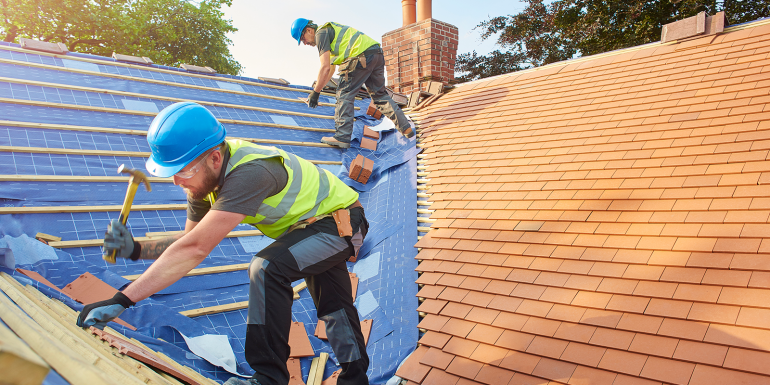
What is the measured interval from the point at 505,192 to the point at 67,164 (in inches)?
133

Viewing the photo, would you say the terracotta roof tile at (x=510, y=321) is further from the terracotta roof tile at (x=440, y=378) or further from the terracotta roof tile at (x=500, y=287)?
the terracotta roof tile at (x=440, y=378)

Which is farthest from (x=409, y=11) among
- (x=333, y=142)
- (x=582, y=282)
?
(x=582, y=282)

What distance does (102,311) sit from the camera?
1.63 meters

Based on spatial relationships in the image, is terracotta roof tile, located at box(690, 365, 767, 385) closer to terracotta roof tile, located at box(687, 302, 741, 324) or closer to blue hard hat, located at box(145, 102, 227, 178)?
terracotta roof tile, located at box(687, 302, 741, 324)

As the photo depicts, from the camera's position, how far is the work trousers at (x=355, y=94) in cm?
510

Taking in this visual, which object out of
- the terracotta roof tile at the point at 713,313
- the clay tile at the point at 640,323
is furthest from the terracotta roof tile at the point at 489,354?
the terracotta roof tile at the point at 713,313

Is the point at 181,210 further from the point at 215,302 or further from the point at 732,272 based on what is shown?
the point at 732,272

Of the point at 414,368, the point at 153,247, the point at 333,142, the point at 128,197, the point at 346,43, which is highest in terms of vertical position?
the point at 346,43

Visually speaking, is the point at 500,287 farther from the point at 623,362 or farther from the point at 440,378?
the point at 623,362

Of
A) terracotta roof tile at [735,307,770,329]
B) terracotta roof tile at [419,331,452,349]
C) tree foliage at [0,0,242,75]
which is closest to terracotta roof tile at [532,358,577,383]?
terracotta roof tile at [419,331,452,349]

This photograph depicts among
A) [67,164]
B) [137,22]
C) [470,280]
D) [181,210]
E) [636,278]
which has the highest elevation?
[137,22]

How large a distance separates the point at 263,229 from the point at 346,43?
336 centimetres

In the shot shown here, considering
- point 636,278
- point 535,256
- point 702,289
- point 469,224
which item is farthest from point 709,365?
point 469,224

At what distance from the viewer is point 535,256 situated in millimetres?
2926
